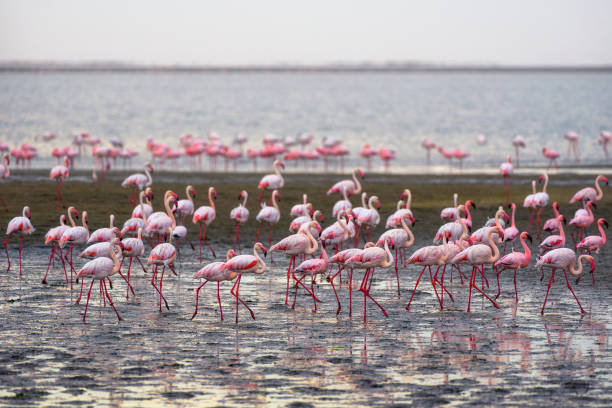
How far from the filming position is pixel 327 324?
9406 millimetres

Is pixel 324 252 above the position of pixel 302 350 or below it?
above

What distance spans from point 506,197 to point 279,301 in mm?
10050

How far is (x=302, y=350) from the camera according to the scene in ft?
27.1

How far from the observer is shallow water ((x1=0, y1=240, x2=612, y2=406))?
6.95m

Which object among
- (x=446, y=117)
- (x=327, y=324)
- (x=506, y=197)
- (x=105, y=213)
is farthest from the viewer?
(x=446, y=117)

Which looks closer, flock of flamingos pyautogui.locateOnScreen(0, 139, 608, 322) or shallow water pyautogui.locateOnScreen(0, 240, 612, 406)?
shallow water pyautogui.locateOnScreen(0, 240, 612, 406)

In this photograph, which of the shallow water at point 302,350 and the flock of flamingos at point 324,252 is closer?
the shallow water at point 302,350

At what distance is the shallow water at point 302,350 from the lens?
6.95 m

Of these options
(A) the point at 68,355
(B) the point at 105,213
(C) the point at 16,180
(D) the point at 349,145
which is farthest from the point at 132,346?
(D) the point at 349,145

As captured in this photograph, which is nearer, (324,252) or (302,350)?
(302,350)

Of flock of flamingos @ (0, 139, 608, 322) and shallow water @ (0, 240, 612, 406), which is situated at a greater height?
flock of flamingos @ (0, 139, 608, 322)

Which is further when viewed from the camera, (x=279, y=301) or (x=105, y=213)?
(x=105, y=213)

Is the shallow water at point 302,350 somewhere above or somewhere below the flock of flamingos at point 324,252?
below

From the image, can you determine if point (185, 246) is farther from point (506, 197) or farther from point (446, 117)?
point (446, 117)
